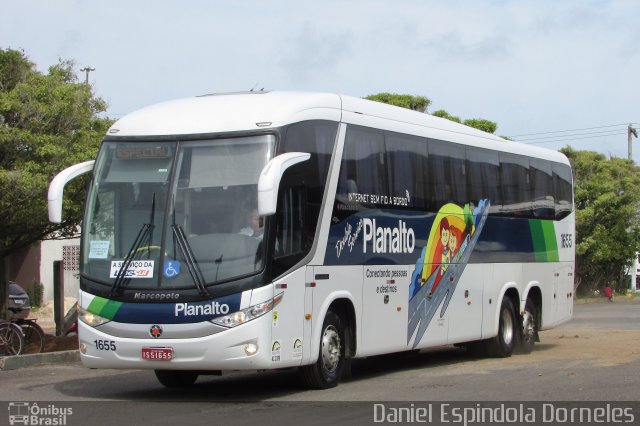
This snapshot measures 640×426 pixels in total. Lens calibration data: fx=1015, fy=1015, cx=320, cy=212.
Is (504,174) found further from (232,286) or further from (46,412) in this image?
(46,412)

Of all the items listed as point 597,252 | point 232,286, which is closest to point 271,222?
point 232,286

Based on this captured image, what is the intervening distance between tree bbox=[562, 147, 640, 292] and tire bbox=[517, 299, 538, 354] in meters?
30.2

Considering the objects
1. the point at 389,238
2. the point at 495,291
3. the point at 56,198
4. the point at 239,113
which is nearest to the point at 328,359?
the point at 389,238

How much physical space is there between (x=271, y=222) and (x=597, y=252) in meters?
39.5

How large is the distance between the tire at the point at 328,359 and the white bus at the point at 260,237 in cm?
3

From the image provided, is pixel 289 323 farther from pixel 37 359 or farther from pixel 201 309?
pixel 37 359

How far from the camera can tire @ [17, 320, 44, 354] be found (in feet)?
58.5

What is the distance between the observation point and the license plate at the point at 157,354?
440 inches

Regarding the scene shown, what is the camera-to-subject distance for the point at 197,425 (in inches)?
383

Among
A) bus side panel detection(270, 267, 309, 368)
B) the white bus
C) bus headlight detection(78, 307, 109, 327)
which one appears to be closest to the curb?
the white bus

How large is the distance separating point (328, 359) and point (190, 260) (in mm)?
2447

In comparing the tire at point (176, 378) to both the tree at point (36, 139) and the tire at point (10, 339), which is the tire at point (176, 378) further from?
the tree at point (36, 139)

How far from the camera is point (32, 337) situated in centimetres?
1809

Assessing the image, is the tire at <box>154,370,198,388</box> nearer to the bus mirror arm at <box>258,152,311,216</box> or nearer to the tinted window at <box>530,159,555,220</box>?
the bus mirror arm at <box>258,152,311,216</box>
